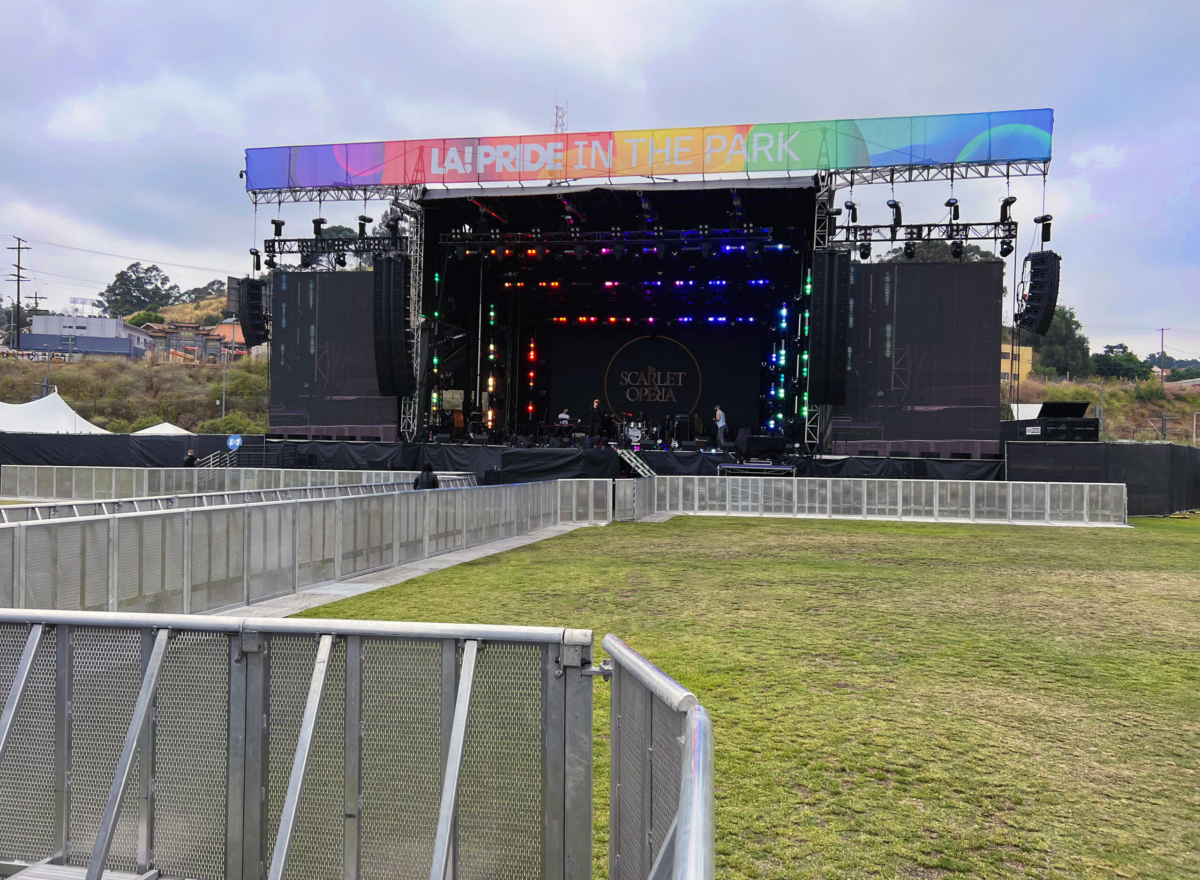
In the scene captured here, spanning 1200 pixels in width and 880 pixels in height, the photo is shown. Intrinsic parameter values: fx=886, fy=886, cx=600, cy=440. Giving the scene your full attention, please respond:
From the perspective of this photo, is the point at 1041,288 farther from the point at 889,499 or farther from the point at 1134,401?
the point at 1134,401

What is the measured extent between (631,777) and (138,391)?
9033cm

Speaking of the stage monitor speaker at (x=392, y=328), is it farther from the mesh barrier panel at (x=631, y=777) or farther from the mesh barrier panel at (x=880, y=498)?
the mesh barrier panel at (x=631, y=777)

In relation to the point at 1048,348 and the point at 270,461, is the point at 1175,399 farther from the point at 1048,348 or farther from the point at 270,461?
the point at 270,461

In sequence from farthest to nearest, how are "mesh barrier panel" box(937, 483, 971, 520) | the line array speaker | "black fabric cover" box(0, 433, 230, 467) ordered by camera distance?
the line array speaker, "black fabric cover" box(0, 433, 230, 467), "mesh barrier panel" box(937, 483, 971, 520)

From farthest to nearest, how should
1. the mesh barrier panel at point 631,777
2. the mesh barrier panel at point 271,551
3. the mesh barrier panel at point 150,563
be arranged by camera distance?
1. the mesh barrier panel at point 271,551
2. the mesh barrier panel at point 150,563
3. the mesh barrier panel at point 631,777

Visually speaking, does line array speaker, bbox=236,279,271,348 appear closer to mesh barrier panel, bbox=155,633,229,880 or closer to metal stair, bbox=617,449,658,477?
metal stair, bbox=617,449,658,477

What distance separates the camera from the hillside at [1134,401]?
84000 mm

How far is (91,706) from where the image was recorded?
415cm

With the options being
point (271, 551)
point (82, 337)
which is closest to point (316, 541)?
point (271, 551)

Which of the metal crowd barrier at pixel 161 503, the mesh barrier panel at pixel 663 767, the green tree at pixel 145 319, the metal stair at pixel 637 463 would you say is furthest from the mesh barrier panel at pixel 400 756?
the green tree at pixel 145 319

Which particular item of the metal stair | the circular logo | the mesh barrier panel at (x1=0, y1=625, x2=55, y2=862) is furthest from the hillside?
the mesh barrier panel at (x1=0, y1=625, x2=55, y2=862)

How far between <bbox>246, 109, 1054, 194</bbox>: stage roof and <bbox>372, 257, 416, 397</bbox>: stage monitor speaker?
3.22 meters

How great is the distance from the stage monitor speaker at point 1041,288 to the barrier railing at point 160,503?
18681mm

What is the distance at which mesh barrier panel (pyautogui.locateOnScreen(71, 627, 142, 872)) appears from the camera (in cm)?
411
